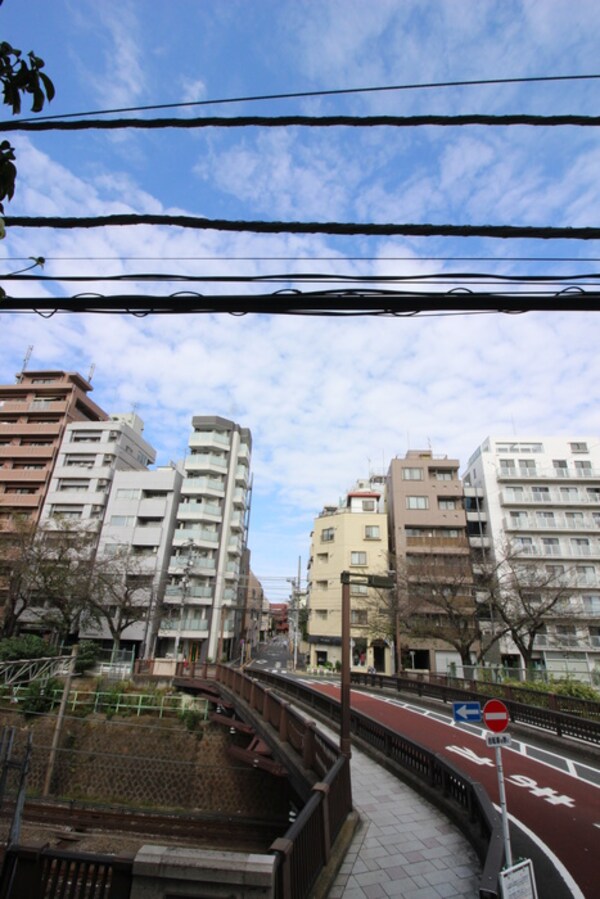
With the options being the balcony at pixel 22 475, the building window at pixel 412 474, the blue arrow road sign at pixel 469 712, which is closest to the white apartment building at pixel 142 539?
the balcony at pixel 22 475

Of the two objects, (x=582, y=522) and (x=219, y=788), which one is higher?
(x=582, y=522)

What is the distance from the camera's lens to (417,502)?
43969 mm

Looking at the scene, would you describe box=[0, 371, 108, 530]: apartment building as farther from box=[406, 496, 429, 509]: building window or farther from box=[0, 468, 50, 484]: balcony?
box=[406, 496, 429, 509]: building window

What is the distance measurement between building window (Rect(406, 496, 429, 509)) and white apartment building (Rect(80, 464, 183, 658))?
918 inches

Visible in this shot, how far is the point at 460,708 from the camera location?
7035mm

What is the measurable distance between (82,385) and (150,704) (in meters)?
35.8

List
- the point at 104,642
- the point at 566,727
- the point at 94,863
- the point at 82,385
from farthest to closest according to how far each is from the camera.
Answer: the point at 82,385, the point at 104,642, the point at 566,727, the point at 94,863

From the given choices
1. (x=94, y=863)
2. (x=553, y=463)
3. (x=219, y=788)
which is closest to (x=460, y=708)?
(x=94, y=863)

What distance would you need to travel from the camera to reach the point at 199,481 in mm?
44250

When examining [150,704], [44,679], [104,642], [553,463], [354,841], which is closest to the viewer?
[354,841]

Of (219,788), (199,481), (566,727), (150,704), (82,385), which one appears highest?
(82,385)

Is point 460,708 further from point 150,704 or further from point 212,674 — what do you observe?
point 212,674

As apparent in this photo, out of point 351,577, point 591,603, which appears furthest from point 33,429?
point 591,603

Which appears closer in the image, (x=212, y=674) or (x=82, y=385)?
(x=212, y=674)
